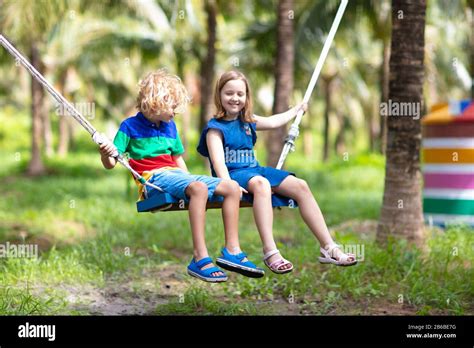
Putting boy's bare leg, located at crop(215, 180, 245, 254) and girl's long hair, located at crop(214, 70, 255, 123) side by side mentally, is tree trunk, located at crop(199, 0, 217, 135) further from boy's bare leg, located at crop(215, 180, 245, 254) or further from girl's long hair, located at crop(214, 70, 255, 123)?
boy's bare leg, located at crop(215, 180, 245, 254)

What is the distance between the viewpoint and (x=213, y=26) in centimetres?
1617

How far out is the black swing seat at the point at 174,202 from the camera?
4223mm

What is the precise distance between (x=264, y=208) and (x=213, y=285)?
2.41m

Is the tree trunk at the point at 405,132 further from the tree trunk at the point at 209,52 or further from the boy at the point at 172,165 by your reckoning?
the tree trunk at the point at 209,52

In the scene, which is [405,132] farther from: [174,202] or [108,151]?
[108,151]

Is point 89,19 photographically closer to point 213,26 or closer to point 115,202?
point 213,26

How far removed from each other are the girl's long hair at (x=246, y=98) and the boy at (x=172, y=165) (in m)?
0.19

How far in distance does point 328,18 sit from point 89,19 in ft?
24.4

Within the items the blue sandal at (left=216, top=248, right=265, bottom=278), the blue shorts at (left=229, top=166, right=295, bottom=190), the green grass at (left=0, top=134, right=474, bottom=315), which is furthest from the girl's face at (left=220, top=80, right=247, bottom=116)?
the green grass at (left=0, top=134, right=474, bottom=315)

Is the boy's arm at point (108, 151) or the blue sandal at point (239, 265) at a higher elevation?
the boy's arm at point (108, 151)

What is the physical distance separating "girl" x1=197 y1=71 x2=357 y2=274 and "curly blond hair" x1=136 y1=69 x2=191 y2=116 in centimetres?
21

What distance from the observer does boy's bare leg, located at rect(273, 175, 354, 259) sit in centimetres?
441

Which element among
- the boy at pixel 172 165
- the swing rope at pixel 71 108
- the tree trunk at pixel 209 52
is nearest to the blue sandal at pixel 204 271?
the boy at pixel 172 165

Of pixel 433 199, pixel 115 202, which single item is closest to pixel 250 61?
pixel 115 202
